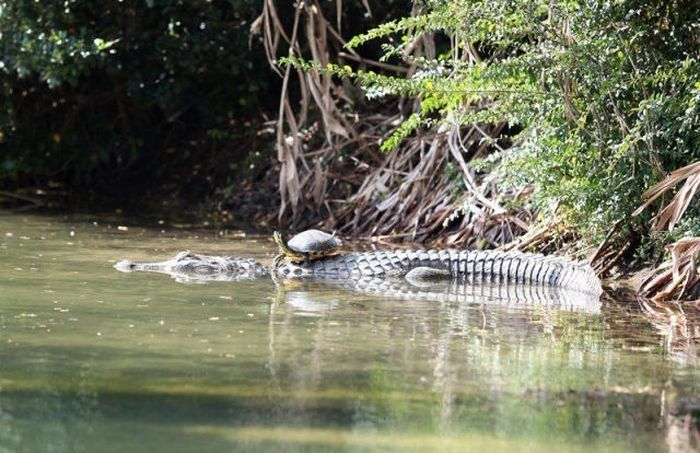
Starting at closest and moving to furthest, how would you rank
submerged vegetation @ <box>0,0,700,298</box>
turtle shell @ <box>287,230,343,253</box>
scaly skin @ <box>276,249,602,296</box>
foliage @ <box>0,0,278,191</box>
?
submerged vegetation @ <box>0,0,700,298</box> < scaly skin @ <box>276,249,602,296</box> < turtle shell @ <box>287,230,343,253</box> < foliage @ <box>0,0,278,191</box>

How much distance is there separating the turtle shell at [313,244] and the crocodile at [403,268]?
0.12 meters

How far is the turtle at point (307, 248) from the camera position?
9.19 m

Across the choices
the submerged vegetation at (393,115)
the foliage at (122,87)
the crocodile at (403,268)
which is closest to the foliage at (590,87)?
the submerged vegetation at (393,115)

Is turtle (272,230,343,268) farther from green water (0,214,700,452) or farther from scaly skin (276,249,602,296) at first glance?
green water (0,214,700,452)

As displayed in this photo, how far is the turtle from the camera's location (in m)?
9.19

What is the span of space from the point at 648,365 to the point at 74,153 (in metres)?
12.0

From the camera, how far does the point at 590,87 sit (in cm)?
775

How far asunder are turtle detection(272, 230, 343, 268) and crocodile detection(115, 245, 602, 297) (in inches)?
2.1

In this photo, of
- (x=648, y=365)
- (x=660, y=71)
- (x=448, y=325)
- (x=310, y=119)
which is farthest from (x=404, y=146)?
(x=648, y=365)

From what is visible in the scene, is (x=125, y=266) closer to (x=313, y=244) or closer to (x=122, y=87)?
(x=313, y=244)

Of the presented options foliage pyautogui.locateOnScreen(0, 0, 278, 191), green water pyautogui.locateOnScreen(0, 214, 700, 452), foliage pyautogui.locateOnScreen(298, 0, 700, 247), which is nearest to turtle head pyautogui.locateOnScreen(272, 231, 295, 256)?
green water pyautogui.locateOnScreen(0, 214, 700, 452)

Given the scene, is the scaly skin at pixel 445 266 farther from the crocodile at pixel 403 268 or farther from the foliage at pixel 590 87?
the foliage at pixel 590 87

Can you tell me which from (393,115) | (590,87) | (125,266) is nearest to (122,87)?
(393,115)

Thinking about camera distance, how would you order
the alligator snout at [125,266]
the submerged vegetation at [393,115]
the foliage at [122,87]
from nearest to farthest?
the submerged vegetation at [393,115] → the alligator snout at [125,266] → the foliage at [122,87]
